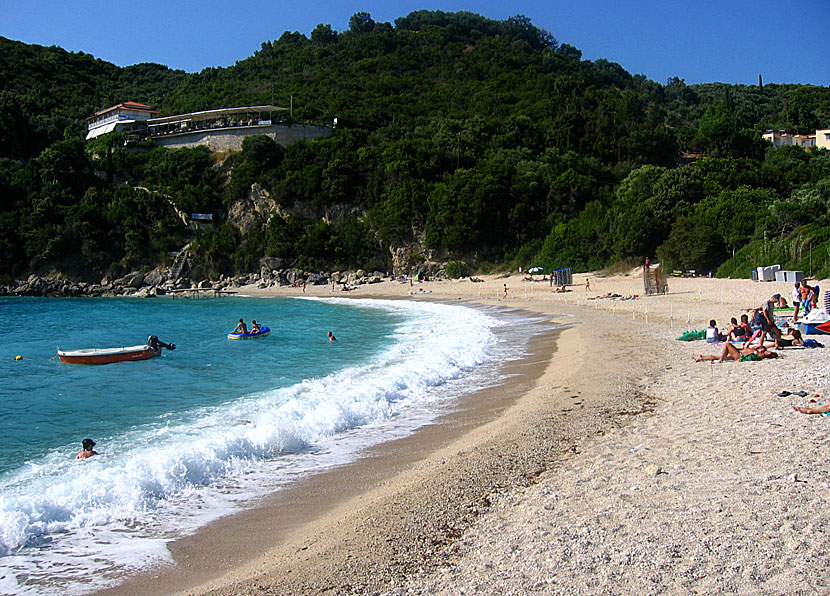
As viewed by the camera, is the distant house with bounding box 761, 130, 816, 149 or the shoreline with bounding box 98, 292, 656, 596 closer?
the shoreline with bounding box 98, 292, 656, 596

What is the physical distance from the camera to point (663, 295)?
91.2ft

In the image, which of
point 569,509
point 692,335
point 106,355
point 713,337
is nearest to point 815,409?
point 569,509

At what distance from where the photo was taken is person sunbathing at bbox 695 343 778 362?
11.6 m

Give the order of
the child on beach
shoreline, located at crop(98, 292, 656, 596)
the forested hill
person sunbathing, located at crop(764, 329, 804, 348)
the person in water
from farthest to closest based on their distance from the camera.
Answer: the forested hill < the child on beach < person sunbathing, located at crop(764, 329, 804, 348) < the person in water < shoreline, located at crop(98, 292, 656, 596)

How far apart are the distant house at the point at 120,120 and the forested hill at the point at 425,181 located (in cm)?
331

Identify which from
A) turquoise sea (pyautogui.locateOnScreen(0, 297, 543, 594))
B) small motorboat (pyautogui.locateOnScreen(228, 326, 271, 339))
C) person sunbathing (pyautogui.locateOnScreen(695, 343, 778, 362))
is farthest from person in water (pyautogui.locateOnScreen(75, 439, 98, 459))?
small motorboat (pyautogui.locateOnScreen(228, 326, 271, 339))

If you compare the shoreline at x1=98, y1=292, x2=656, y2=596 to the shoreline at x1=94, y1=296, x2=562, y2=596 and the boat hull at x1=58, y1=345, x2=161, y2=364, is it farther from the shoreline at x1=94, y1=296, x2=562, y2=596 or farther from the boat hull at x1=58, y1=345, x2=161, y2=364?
the boat hull at x1=58, y1=345, x2=161, y2=364

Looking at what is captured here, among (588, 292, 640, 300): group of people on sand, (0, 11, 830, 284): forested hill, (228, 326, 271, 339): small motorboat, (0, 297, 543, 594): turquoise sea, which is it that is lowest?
(0, 297, 543, 594): turquoise sea

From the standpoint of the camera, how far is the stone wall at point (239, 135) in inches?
2479

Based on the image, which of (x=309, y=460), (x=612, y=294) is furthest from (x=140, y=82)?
(x=309, y=460)

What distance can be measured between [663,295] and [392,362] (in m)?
17.3

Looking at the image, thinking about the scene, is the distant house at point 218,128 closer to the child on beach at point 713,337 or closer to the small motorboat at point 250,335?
the small motorboat at point 250,335

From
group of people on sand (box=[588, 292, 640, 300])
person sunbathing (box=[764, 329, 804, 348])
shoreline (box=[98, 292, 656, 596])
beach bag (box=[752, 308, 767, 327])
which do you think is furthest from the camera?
group of people on sand (box=[588, 292, 640, 300])

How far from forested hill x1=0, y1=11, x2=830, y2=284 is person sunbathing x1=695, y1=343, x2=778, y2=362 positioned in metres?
20.6
